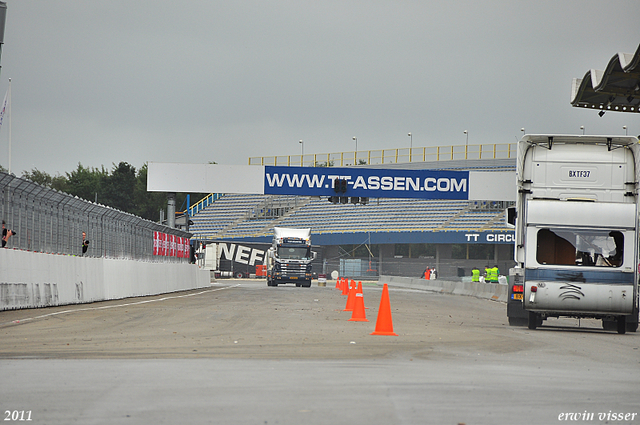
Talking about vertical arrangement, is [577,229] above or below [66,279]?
above

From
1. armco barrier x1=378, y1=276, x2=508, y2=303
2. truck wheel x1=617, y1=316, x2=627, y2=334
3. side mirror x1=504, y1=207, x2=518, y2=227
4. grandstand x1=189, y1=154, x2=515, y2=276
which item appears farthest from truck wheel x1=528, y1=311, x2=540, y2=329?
grandstand x1=189, y1=154, x2=515, y2=276

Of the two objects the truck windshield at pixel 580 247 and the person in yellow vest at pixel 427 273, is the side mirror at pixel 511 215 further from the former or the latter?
the person in yellow vest at pixel 427 273

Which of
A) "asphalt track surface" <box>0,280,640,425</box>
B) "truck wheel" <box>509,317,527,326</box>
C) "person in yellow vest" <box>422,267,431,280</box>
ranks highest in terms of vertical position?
"asphalt track surface" <box>0,280,640,425</box>

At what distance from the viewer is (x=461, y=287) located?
1764 inches

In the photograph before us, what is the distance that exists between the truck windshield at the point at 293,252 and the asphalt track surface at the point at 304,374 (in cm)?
3768

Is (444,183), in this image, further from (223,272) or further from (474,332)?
(223,272)

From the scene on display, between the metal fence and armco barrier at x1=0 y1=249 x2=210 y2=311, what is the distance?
23.1 inches

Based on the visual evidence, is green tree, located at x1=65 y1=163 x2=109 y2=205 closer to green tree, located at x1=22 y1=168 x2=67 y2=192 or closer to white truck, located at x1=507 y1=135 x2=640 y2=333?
green tree, located at x1=22 y1=168 x2=67 y2=192

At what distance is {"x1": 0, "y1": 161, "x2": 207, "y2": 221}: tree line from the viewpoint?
383ft

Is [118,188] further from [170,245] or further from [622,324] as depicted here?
[622,324]

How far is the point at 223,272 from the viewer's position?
245 ft

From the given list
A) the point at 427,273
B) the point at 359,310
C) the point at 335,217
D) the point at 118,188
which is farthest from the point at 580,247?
the point at 118,188

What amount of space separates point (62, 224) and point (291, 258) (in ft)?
102

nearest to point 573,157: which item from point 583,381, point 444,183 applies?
point 583,381
